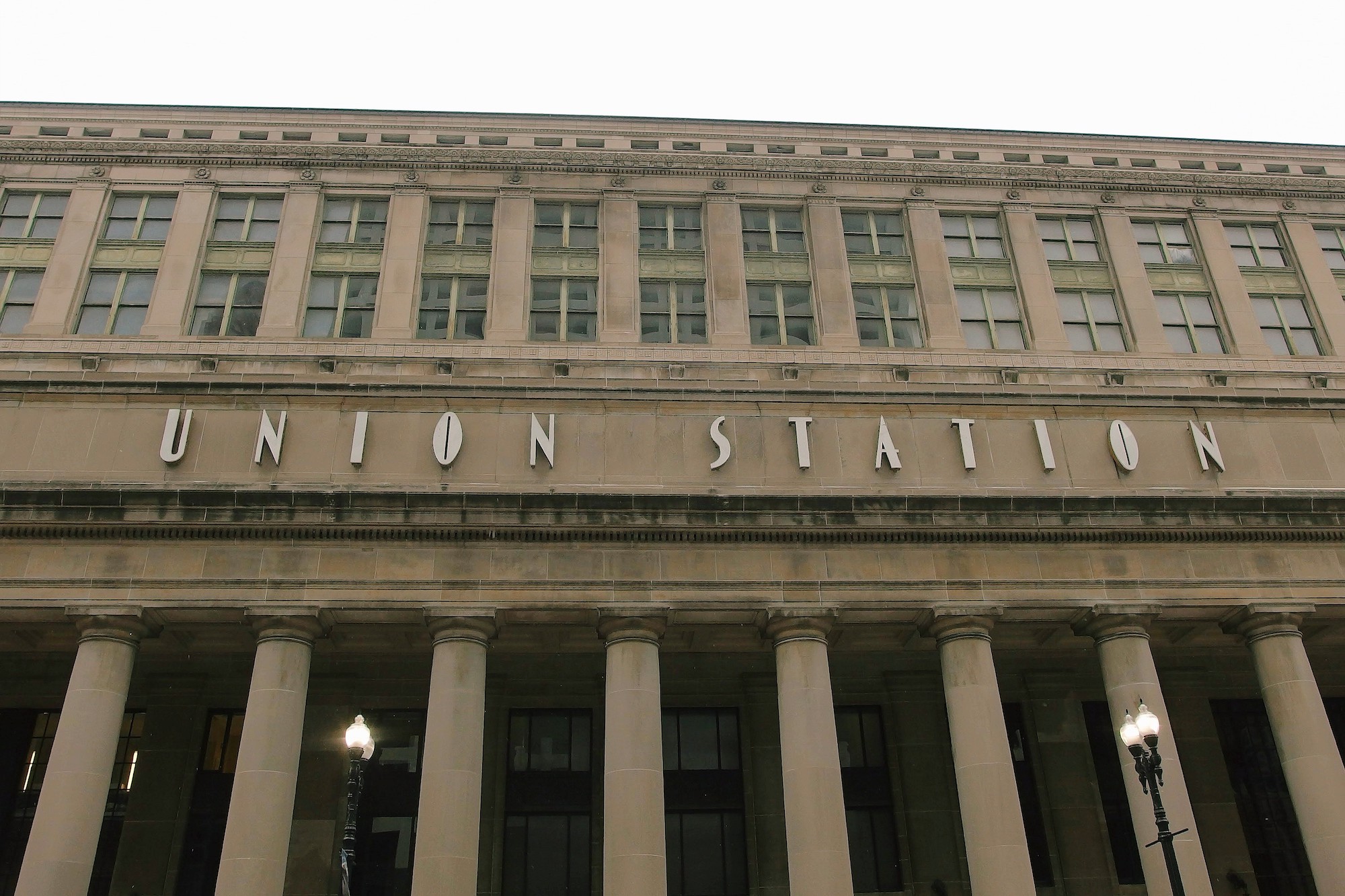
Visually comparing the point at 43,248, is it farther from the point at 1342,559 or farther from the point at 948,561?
the point at 1342,559

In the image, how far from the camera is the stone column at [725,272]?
110ft

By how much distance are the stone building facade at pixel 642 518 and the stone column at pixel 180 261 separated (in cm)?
14

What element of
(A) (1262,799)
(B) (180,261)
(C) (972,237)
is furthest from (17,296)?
(A) (1262,799)

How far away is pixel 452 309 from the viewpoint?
3378 cm

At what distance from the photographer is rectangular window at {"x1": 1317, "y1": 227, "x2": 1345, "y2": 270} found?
38094 mm

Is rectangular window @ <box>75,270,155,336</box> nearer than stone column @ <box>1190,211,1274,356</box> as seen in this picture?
Yes

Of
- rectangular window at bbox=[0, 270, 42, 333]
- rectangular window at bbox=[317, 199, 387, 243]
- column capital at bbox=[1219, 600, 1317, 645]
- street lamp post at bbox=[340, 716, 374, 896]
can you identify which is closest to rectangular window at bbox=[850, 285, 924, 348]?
column capital at bbox=[1219, 600, 1317, 645]

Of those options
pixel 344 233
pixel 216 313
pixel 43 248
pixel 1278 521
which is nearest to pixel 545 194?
pixel 344 233

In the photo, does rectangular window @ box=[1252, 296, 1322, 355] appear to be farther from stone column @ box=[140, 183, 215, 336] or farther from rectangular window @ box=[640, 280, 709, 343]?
stone column @ box=[140, 183, 215, 336]

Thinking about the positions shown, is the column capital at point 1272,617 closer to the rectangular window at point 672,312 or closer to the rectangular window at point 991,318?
the rectangular window at point 991,318

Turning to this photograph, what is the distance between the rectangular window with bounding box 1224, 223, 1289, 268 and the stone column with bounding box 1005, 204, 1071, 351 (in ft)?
24.1

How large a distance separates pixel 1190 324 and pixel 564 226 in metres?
21.5

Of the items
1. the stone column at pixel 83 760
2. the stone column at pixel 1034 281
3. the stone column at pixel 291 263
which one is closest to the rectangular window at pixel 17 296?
the stone column at pixel 291 263

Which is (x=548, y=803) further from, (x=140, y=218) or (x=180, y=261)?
(x=140, y=218)
